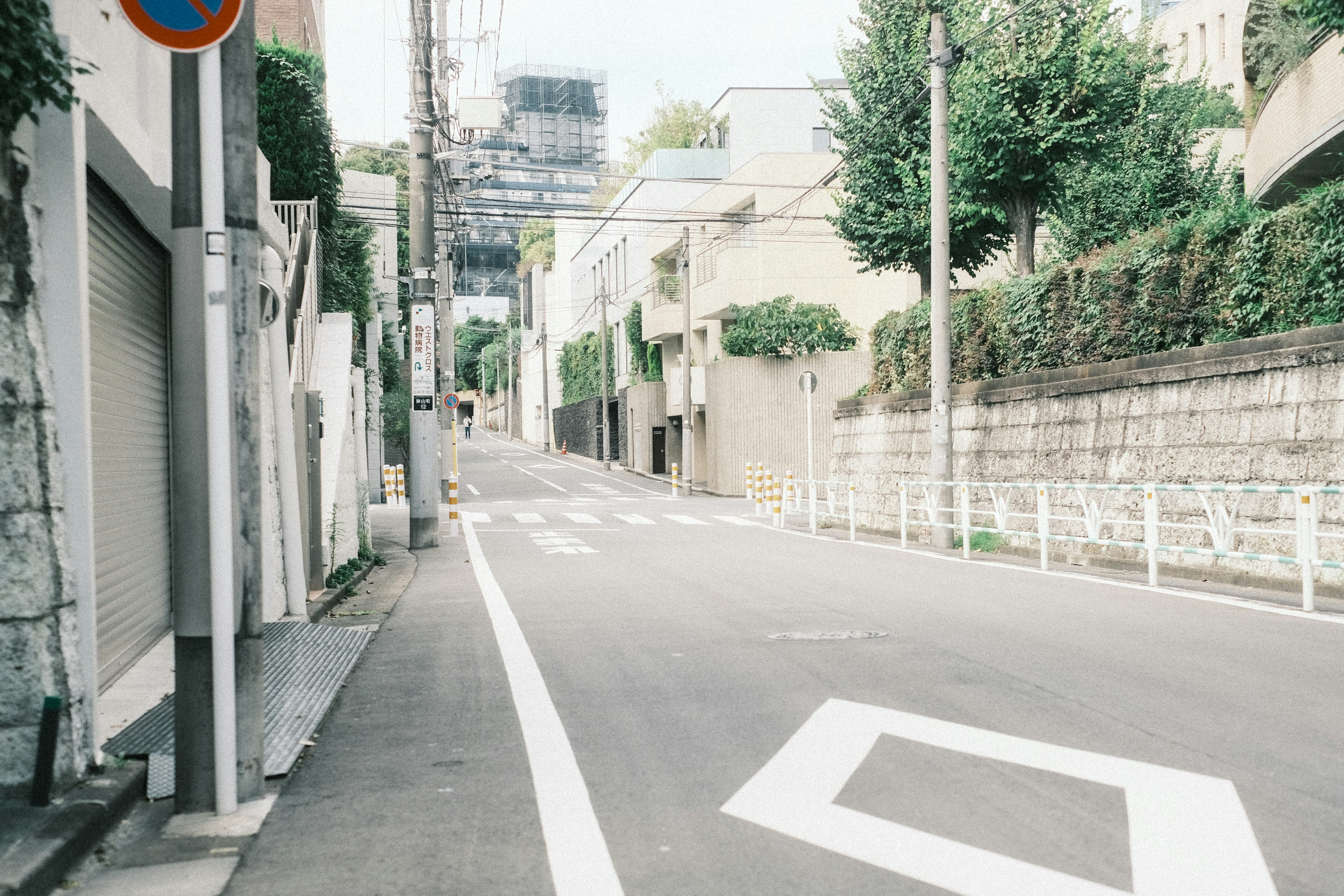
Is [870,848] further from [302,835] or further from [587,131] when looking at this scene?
[587,131]

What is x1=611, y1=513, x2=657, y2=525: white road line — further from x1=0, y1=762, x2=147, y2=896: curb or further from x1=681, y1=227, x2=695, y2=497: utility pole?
x1=0, y1=762, x2=147, y2=896: curb

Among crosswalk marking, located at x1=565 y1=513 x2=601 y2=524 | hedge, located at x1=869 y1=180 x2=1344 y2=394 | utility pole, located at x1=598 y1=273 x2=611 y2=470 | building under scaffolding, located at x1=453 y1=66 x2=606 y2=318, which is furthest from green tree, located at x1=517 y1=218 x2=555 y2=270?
hedge, located at x1=869 y1=180 x2=1344 y2=394

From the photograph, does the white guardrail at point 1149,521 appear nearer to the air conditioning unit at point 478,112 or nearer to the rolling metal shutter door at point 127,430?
the rolling metal shutter door at point 127,430

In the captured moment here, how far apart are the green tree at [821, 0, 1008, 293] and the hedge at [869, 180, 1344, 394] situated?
440cm

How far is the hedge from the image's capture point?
1261 cm

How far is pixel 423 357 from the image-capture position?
20812mm

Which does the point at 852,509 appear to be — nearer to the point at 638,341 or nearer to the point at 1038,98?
the point at 1038,98

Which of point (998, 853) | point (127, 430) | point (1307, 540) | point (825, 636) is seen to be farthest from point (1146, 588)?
point (127, 430)

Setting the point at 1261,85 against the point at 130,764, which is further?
the point at 1261,85

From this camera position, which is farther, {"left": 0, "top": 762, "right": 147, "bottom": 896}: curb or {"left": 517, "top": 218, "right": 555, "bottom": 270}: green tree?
{"left": 517, "top": 218, "right": 555, "bottom": 270}: green tree

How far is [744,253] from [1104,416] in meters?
26.8

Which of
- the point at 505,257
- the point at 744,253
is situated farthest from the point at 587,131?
the point at 744,253

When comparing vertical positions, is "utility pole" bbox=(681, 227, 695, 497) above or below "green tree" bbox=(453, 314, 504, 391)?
below

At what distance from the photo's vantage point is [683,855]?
158 inches
